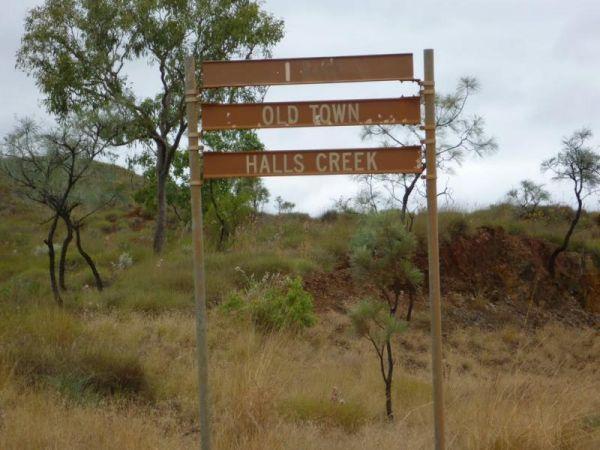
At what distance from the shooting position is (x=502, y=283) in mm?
20312

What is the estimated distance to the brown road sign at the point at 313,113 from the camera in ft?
20.1

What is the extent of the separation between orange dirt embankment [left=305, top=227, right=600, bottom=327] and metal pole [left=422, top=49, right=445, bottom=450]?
38.3ft

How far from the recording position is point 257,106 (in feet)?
20.3

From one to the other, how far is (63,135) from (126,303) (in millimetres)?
5051

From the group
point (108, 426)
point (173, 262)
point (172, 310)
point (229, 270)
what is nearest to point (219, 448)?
Answer: point (108, 426)

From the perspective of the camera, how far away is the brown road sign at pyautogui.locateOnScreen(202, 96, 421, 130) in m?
6.14

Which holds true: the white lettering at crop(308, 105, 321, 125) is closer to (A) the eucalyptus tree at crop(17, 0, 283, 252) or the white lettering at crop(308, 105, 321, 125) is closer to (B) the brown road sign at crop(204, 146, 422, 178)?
(B) the brown road sign at crop(204, 146, 422, 178)

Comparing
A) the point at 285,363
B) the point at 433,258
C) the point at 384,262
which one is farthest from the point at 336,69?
the point at 285,363

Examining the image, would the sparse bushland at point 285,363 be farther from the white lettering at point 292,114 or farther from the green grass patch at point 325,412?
the white lettering at point 292,114

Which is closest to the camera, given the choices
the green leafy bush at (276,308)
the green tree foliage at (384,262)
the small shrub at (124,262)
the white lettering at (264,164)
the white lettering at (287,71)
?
the white lettering at (264,164)

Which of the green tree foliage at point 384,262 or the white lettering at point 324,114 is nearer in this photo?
the white lettering at point 324,114

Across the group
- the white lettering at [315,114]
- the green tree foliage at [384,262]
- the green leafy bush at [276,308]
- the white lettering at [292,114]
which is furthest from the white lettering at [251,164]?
the green leafy bush at [276,308]

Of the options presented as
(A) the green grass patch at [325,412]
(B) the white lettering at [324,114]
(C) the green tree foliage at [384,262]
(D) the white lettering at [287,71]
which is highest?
(D) the white lettering at [287,71]

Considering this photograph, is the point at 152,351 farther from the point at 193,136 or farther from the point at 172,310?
the point at 193,136
